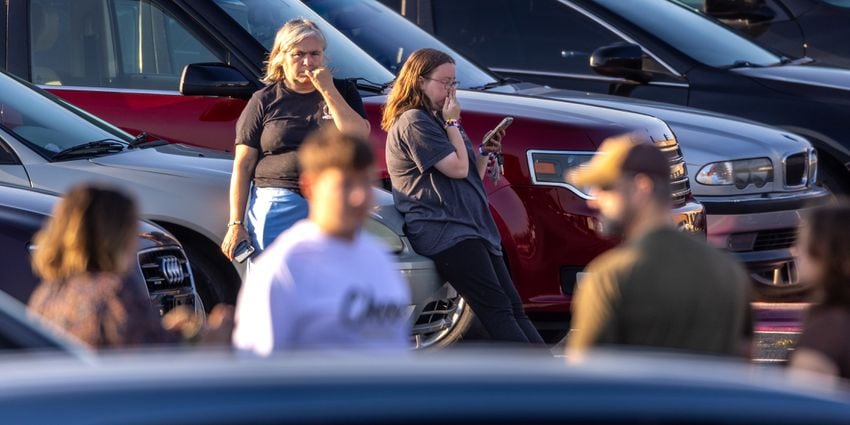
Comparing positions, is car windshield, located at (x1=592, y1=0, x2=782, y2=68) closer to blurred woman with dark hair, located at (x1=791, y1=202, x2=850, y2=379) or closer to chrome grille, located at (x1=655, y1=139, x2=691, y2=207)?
chrome grille, located at (x1=655, y1=139, x2=691, y2=207)

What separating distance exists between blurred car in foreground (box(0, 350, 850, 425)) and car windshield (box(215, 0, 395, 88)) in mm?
6010

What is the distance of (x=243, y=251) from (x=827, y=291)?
302 cm

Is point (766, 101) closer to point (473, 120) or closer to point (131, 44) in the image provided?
point (473, 120)

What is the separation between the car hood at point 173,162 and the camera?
22.9ft

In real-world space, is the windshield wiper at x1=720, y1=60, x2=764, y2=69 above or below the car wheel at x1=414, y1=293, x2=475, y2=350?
above

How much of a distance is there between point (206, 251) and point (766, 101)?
15.0 feet

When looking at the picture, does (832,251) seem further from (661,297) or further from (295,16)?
(295,16)

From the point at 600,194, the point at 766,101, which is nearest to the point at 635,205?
the point at 600,194

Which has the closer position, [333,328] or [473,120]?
[333,328]

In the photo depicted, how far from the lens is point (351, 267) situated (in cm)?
363

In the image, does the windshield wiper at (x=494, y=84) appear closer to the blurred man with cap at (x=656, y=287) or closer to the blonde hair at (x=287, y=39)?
the blonde hair at (x=287, y=39)

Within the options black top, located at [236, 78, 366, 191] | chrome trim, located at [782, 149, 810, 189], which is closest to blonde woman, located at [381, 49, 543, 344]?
black top, located at [236, 78, 366, 191]

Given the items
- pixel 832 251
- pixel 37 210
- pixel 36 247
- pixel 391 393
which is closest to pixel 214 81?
pixel 37 210

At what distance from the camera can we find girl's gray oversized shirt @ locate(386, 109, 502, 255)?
671cm
